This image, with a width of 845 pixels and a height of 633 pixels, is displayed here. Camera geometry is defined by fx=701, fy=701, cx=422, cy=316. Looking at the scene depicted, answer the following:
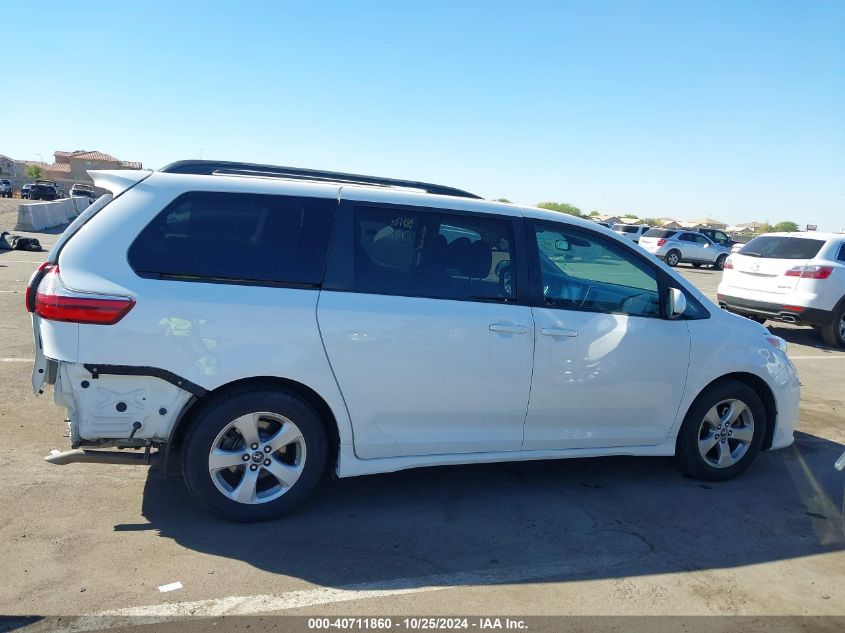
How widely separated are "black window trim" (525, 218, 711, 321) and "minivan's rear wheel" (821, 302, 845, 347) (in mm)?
7261

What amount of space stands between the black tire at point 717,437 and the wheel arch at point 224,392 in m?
2.53

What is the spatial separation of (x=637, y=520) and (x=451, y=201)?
7.62 feet

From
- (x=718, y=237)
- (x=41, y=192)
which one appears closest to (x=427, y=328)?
(x=718, y=237)

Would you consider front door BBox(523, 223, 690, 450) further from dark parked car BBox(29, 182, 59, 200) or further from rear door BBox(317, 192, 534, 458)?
dark parked car BBox(29, 182, 59, 200)

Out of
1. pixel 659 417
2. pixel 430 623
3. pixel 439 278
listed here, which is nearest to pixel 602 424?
pixel 659 417

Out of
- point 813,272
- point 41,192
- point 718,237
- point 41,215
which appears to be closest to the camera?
point 813,272

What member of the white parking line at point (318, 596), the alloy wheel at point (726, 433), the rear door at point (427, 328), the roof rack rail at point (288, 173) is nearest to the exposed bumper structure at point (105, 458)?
the white parking line at point (318, 596)

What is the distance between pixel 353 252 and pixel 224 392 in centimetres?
109


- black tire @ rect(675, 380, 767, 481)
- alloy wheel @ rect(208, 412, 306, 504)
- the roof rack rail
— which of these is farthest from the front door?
alloy wheel @ rect(208, 412, 306, 504)

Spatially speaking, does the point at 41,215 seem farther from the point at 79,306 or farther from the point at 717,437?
the point at 717,437

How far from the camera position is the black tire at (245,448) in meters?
3.86

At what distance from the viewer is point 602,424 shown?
467cm

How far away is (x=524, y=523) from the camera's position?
4254 millimetres

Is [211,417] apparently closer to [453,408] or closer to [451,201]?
[453,408]
